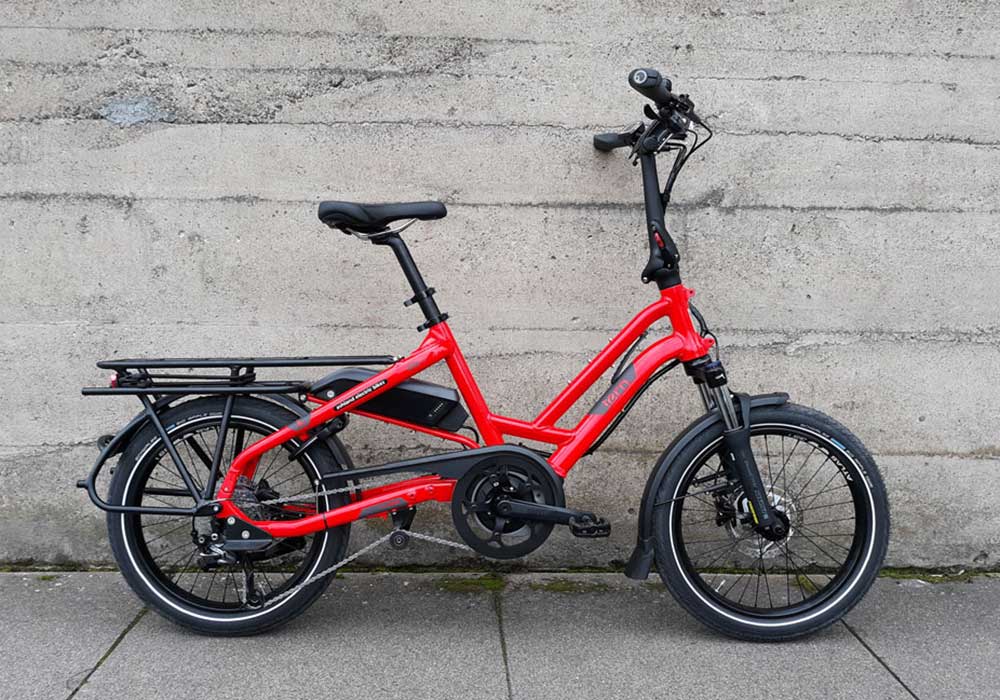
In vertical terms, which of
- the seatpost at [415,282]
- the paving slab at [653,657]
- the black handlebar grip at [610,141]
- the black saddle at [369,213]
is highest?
the black handlebar grip at [610,141]

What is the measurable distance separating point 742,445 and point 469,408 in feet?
3.24

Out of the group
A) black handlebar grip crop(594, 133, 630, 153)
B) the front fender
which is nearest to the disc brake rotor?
the front fender

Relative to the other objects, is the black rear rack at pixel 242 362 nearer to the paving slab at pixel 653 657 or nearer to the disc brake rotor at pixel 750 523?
the paving slab at pixel 653 657

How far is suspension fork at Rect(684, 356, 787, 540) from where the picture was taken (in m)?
3.26

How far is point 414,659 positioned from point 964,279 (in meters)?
2.75

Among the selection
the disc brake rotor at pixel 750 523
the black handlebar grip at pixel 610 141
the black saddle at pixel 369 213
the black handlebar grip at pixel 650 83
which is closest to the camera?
the black handlebar grip at pixel 650 83

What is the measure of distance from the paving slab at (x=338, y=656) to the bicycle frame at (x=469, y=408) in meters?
0.42

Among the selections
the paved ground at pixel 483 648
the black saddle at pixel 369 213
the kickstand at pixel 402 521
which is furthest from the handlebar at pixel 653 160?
the paved ground at pixel 483 648

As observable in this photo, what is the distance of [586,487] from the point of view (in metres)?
3.94

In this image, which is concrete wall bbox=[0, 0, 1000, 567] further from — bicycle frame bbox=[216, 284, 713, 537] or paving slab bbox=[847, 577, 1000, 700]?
paving slab bbox=[847, 577, 1000, 700]

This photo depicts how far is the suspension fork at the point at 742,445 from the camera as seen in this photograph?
326 centimetres

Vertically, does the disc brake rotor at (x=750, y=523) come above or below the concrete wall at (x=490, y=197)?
below

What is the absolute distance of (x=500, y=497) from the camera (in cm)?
324

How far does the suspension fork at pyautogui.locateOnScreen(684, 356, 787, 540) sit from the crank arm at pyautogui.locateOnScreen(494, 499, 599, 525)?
62 centimetres
